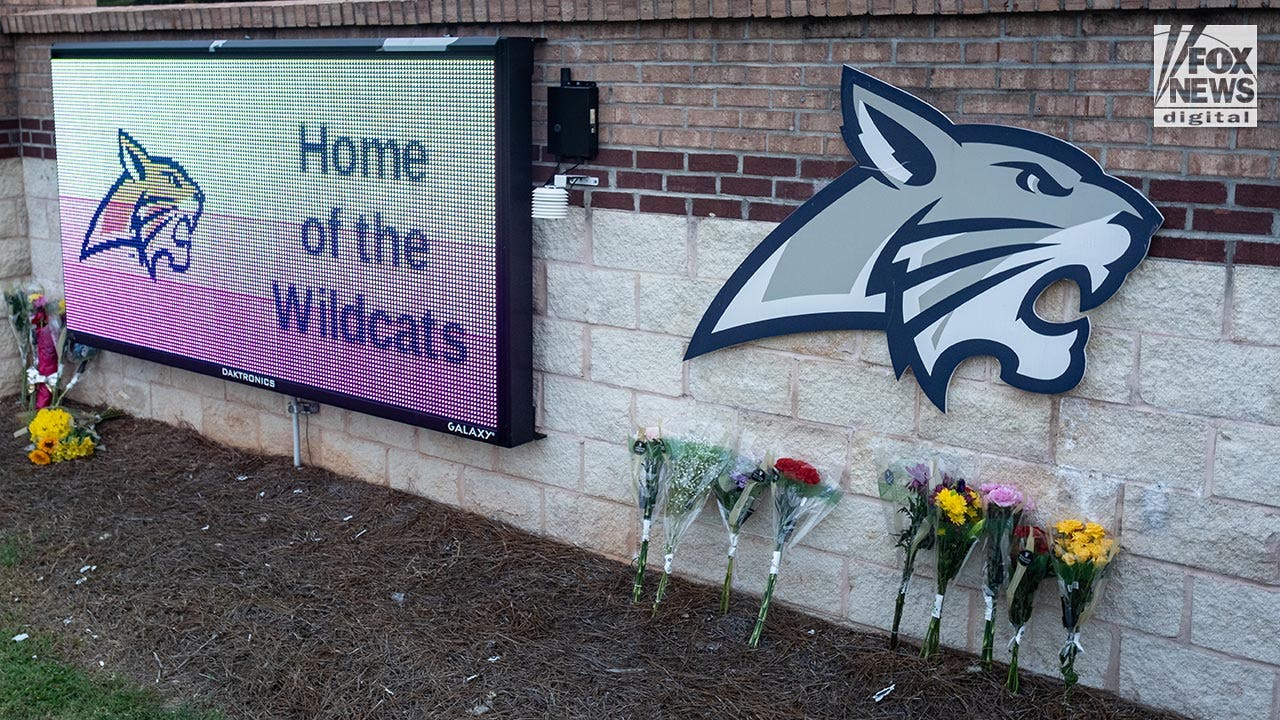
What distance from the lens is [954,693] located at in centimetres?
413

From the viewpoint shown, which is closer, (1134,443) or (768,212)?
(1134,443)

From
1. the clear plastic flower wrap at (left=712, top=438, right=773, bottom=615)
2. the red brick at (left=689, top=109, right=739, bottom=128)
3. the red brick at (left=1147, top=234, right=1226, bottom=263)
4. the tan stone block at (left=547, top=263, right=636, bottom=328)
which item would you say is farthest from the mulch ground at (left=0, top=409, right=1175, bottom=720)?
the red brick at (left=689, top=109, right=739, bottom=128)

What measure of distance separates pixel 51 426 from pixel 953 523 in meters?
4.77

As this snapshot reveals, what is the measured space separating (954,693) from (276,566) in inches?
108

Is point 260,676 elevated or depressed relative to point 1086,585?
depressed

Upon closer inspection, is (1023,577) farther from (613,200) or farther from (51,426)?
(51,426)

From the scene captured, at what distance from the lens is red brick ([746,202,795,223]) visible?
14.5ft

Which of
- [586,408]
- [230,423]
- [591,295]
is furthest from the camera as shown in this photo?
[230,423]

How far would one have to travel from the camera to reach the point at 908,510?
4223 mm

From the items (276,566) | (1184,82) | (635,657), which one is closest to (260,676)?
(276,566)

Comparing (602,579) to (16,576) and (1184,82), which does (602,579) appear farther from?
(1184,82)

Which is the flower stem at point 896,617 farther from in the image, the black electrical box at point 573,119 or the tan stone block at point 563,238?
the black electrical box at point 573,119

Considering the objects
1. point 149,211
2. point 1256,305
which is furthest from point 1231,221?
point 149,211

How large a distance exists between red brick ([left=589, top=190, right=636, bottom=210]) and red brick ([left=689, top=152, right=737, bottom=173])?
313mm
